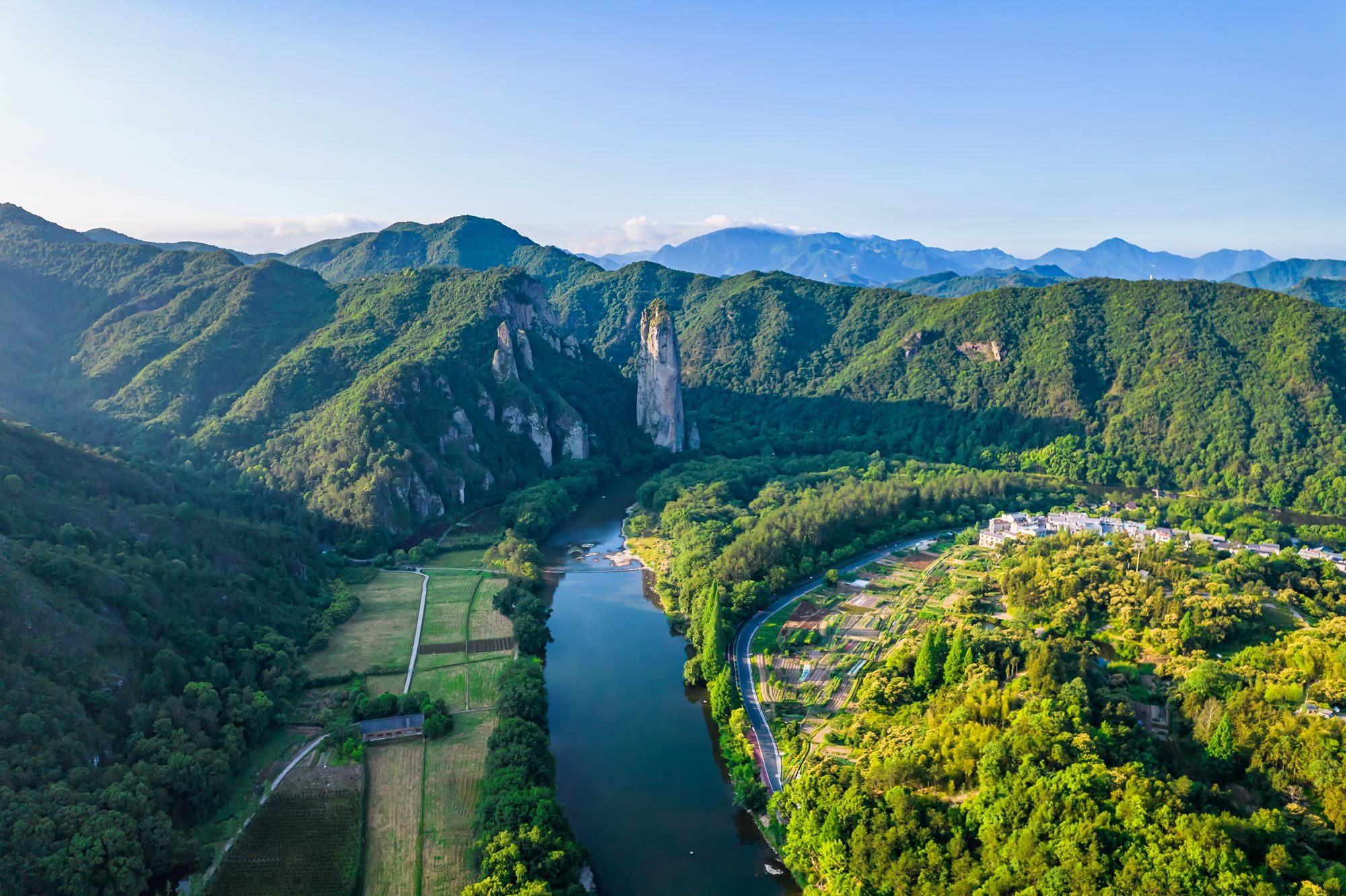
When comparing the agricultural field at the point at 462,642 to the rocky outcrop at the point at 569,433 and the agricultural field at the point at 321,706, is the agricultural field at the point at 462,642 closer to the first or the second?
the agricultural field at the point at 321,706

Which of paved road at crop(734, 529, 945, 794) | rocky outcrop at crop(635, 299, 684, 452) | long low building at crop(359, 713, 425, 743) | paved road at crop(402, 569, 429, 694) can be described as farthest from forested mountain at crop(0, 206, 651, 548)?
paved road at crop(734, 529, 945, 794)

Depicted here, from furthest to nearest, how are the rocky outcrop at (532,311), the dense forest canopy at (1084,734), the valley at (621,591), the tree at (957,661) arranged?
the rocky outcrop at (532,311) → the tree at (957,661) → the valley at (621,591) → the dense forest canopy at (1084,734)

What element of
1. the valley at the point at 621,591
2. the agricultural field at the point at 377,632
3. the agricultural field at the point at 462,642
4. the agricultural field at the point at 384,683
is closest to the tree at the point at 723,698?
the valley at the point at 621,591

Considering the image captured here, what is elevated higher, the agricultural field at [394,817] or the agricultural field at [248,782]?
the agricultural field at [248,782]

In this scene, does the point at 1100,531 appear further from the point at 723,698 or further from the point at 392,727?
the point at 392,727

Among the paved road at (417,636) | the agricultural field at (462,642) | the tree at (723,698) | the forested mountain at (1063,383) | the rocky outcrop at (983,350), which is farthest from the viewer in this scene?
the rocky outcrop at (983,350)

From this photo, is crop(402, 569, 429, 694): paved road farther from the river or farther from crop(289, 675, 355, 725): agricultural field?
the river

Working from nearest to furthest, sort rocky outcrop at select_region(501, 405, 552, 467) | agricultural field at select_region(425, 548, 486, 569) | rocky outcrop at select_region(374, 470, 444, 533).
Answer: agricultural field at select_region(425, 548, 486, 569)
rocky outcrop at select_region(374, 470, 444, 533)
rocky outcrop at select_region(501, 405, 552, 467)
